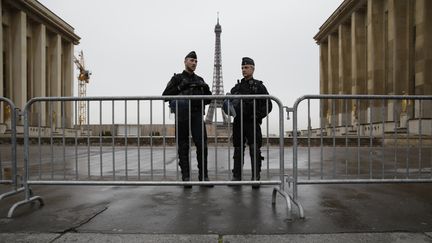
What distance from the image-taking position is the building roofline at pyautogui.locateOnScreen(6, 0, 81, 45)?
36438 millimetres

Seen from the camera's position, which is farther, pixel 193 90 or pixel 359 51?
pixel 359 51

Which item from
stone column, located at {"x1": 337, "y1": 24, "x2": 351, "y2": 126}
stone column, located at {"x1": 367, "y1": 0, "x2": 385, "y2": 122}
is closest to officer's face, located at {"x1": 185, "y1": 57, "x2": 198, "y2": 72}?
stone column, located at {"x1": 367, "y1": 0, "x2": 385, "y2": 122}

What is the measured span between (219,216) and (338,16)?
39844 millimetres

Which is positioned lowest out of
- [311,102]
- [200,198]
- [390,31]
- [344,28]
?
[200,198]

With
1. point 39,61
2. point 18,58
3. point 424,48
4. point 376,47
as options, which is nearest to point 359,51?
point 376,47

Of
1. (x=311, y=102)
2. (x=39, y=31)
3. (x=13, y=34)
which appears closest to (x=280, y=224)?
(x=311, y=102)

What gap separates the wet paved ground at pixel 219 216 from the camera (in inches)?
118

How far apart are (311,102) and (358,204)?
1348mm

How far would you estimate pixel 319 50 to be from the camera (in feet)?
165

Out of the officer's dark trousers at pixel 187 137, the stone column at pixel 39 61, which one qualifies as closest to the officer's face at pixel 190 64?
the officer's dark trousers at pixel 187 137

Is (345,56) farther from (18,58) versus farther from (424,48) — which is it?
(18,58)

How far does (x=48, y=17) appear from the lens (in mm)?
40875

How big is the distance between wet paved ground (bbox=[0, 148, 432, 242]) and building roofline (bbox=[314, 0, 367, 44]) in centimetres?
3359

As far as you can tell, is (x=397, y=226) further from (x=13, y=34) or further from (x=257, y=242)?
(x=13, y=34)
